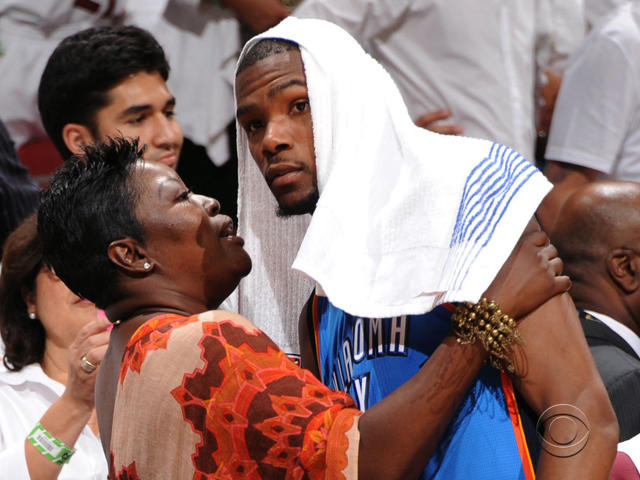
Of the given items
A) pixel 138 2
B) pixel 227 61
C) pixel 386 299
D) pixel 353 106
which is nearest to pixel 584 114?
pixel 227 61

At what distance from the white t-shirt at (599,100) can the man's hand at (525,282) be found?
6.64 feet

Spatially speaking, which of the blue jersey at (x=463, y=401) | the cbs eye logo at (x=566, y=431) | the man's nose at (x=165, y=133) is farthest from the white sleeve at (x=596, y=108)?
the cbs eye logo at (x=566, y=431)

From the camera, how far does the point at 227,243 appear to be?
195cm

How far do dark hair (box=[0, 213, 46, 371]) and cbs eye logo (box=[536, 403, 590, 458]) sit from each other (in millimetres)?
1845

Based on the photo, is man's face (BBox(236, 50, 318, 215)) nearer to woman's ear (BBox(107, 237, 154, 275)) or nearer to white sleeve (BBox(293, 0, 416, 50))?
woman's ear (BBox(107, 237, 154, 275))

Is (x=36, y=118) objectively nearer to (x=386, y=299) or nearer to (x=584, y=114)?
(x=584, y=114)

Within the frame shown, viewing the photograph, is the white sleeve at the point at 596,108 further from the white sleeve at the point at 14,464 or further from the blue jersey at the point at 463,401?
the white sleeve at the point at 14,464

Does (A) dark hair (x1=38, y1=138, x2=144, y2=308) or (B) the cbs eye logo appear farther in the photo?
(A) dark hair (x1=38, y1=138, x2=144, y2=308)

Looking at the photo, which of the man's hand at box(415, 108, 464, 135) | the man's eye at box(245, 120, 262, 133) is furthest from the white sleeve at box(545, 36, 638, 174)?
the man's eye at box(245, 120, 262, 133)

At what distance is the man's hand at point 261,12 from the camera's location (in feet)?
11.2

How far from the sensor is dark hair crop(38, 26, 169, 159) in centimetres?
319

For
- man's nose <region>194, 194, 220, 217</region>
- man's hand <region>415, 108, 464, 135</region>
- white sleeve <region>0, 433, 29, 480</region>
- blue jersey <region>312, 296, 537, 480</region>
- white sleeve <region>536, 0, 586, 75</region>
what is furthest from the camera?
white sleeve <region>536, 0, 586, 75</region>

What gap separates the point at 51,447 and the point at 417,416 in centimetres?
133

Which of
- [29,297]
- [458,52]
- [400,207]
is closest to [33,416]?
[29,297]
